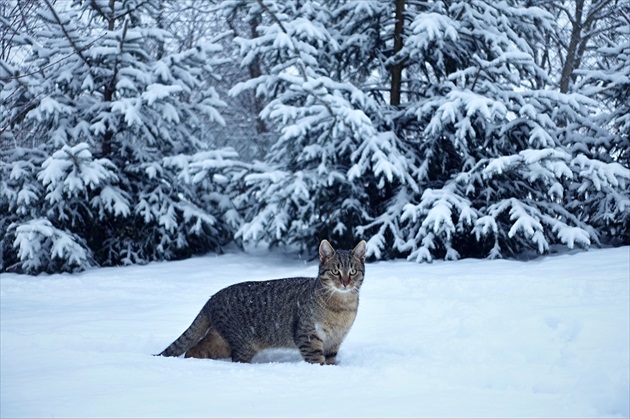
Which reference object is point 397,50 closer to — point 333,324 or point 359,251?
point 359,251

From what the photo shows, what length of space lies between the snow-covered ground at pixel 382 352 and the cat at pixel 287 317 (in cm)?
23

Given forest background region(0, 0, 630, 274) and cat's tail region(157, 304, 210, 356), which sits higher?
forest background region(0, 0, 630, 274)

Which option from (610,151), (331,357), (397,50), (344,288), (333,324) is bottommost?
(331,357)

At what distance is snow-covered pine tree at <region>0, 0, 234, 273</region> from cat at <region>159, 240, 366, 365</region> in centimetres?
491

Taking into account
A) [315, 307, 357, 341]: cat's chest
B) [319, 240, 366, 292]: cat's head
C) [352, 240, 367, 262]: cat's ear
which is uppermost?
[352, 240, 367, 262]: cat's ear

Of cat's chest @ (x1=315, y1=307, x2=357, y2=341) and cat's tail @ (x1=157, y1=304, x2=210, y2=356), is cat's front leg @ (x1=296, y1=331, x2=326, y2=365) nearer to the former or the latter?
cat's chest @ (x1=315, y1=307, x2=357, y2=341)

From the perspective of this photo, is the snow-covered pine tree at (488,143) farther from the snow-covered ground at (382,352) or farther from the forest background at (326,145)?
the snow-covered ground at (382,352)

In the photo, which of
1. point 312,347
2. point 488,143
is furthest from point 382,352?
point 488,143

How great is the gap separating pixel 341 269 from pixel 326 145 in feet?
16.8

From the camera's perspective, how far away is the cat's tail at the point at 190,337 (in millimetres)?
5461

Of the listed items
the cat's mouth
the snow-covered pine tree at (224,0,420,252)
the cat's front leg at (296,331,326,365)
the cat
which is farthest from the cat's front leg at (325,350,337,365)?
the snow-covered pine tree at (224,0,420,252)

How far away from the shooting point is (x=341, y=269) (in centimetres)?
543

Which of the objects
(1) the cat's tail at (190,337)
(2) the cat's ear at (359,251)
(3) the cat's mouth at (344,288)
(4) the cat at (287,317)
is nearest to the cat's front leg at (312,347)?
(4) the cat at (287,317)

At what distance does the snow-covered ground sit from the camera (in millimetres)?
3850
